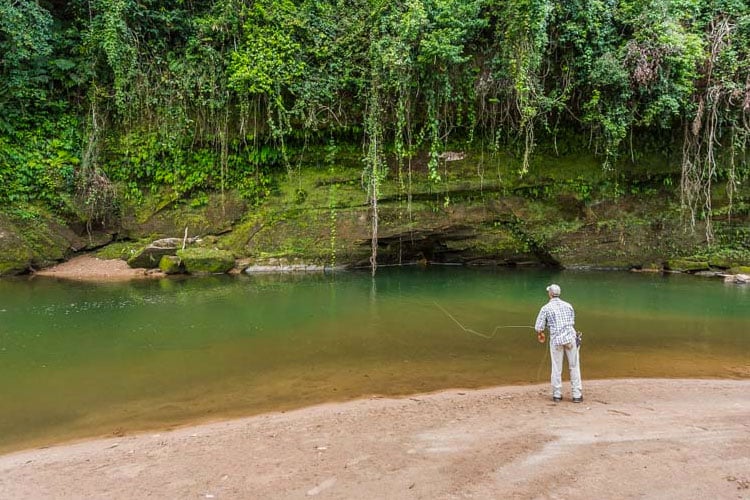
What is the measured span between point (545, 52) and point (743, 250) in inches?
324

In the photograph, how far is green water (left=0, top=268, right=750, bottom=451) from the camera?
475 cm

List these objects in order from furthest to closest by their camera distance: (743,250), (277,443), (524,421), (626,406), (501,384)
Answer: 1. (743,250)
2. (501,384)
3. (626,406)
4. (524,421)
5. (277,443)

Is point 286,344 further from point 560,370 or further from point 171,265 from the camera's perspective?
point 171,265

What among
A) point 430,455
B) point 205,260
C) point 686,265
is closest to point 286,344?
point 430,455

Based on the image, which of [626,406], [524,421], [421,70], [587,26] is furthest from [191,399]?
[587,26]

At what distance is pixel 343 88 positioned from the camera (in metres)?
13.0

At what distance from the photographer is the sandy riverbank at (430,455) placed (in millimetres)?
2857

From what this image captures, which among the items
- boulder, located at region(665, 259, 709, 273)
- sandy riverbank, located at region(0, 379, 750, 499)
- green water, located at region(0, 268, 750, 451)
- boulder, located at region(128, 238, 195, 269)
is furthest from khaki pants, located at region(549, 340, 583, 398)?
boulder, located at region(665, 259, 709, 273)

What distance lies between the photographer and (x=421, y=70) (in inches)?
478

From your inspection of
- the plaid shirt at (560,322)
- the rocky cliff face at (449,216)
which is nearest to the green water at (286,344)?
the plaid shirt at (560,322)

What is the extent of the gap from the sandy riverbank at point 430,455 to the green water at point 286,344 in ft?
2.07

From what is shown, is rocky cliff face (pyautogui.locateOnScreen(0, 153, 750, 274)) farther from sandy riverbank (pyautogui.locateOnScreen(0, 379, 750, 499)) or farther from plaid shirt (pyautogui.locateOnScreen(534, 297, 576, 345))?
sandy riverbank (pyautogui.locateOnScreen(0, 379, 750, 499))

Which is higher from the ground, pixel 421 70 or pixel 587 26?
pixel 587 26

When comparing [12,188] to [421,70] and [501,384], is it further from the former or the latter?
[501,384]
